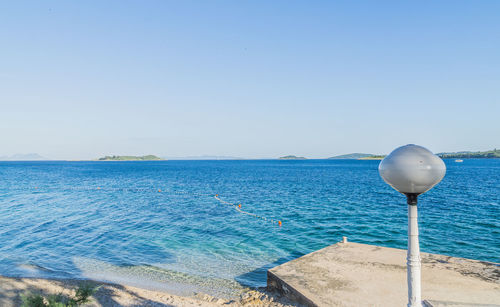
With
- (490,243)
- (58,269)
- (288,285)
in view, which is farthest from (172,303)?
(490,243)

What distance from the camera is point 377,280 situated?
29.8ft

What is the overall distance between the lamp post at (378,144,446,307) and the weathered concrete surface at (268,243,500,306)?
4.79 meters

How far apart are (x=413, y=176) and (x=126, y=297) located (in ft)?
32.2

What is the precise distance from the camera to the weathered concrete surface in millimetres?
7895

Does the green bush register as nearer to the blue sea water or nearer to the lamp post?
the blue sea water

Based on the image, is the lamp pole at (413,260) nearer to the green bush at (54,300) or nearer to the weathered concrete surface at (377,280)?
the weathered concrete surface at (377,280)

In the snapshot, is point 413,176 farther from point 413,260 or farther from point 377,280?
point 377,280

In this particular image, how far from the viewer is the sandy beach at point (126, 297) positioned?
30.1 feet

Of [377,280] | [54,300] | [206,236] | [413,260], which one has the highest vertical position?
[413,260]

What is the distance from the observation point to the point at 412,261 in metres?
3.59

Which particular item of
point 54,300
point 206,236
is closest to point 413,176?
point 54,300

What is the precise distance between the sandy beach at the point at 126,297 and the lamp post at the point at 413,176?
5910mm

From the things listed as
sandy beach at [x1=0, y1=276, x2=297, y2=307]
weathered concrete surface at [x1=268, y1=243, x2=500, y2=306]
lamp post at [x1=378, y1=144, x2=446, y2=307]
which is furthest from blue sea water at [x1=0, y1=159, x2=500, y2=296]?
lamp post at [x1=378, y1=144, x2=446, y2=307]

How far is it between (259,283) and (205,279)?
2.27 m
